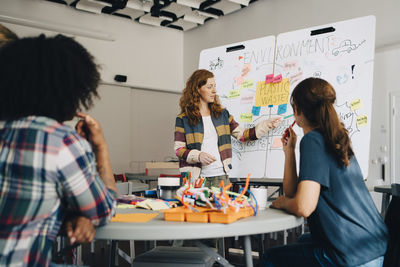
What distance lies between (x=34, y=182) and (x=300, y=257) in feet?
3.24

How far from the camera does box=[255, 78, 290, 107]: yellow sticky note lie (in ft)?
9.60

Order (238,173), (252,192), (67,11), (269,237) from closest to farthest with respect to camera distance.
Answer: (252,192) < (238,173) < (269,237) < (67,11)

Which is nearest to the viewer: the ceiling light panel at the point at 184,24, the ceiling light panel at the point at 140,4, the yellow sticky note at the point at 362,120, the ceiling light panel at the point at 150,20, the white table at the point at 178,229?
the white table at the point at 178,229

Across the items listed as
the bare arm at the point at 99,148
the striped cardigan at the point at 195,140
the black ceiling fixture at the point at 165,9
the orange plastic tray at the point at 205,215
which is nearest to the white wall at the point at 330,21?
the black ceiling fixture at the point at 165,9

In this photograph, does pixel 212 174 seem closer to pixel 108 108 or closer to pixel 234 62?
pixel 234 62

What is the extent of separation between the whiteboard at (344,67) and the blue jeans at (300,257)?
50.9 inches

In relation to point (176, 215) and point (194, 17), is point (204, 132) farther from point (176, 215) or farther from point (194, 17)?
point (194, 17)

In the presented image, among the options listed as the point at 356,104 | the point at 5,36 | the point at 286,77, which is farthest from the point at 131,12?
the point at 5,36

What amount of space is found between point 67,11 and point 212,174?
5751 millimetres

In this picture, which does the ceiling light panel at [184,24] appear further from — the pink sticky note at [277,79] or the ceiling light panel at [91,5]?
the pink sticky note at [277,79]

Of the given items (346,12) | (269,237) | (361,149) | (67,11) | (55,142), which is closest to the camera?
(55,142)

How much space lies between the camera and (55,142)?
96cm

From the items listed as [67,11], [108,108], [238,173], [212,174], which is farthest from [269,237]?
[67,11]

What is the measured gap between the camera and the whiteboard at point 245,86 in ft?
9.73
